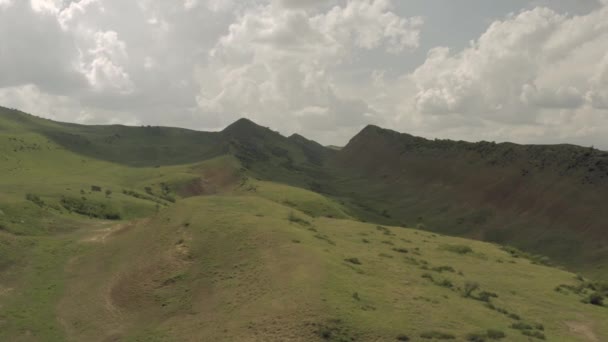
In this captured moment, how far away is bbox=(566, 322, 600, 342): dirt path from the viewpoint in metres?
34.0

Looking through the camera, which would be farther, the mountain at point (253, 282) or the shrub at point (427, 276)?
the shrub at point (427, 276)

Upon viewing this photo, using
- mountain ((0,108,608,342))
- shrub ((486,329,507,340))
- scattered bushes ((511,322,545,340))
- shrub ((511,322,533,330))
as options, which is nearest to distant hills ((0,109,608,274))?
mountain ((0,108,608,342))

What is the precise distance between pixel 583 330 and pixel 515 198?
86.7 meters

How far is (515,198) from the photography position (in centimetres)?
11644

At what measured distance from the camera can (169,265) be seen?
141ft

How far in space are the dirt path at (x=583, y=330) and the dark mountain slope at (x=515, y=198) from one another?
50.2 meters

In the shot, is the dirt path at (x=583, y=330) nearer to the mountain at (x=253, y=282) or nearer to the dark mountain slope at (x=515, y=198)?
the mountain at (x=253, y=282)

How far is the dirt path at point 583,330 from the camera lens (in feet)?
112

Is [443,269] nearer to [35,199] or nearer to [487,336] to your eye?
[487,336]

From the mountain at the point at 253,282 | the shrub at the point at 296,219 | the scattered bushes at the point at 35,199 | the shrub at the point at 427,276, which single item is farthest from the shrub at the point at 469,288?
the scattered bushes at the point at 35,199

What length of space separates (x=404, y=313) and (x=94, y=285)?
92.7 ft

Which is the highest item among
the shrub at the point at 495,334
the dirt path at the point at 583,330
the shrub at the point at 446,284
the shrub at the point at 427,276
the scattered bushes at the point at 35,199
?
the scattered bushes at the point at 35,199

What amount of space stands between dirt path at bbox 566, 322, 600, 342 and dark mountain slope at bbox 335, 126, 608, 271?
1974 inches

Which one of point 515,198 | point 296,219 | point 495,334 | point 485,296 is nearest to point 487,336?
point 495,334
